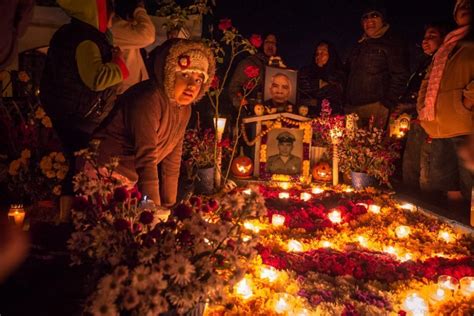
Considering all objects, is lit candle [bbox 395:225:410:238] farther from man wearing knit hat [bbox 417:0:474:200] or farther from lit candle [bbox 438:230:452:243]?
man wearing knit hat [bbox 417:0:474:200]

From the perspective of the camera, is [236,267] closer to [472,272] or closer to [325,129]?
[472,272]

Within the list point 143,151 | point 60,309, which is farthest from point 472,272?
point 60,309

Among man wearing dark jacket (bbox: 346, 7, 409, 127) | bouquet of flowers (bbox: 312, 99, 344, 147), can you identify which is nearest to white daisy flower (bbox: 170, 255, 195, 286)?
bouquet of flowers (bbox: 312, 99, 344, 147)

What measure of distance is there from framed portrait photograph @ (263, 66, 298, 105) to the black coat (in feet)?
4.67

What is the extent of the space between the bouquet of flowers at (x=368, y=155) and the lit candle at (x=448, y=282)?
11.3ft

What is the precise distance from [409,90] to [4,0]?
6630mm

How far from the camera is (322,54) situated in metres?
7.68

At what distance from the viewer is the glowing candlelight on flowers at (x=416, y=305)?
231cm

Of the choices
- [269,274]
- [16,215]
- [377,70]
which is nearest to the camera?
[269,274]

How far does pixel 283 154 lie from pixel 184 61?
433 centimetres

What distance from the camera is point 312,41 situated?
10.2 meters

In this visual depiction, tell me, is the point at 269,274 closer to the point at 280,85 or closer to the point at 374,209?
the point at 374,209

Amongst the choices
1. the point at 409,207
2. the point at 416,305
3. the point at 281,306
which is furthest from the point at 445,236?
the point at 281,306

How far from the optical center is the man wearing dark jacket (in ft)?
23.7
